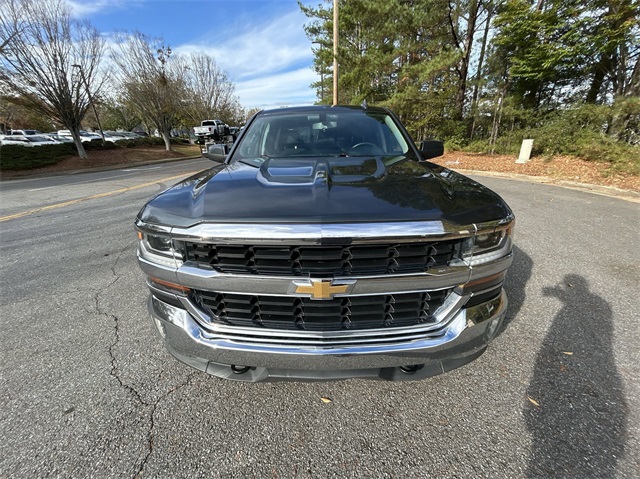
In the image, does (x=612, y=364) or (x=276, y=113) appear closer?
(x=612, y=364)

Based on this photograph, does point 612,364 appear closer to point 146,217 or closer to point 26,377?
point 146,217

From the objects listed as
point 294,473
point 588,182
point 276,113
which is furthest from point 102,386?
point 588,182

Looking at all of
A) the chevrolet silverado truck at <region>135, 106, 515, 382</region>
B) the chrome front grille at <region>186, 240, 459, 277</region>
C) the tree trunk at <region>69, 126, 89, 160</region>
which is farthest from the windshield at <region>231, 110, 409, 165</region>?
the tree trunk at <region>69, 126, 89, 160</region>

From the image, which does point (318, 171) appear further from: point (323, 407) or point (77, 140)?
point (77, 140)

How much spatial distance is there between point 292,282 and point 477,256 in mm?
903

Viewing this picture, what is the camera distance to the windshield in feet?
8.45

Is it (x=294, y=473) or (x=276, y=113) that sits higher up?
(x=276, y=113)

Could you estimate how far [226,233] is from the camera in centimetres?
134

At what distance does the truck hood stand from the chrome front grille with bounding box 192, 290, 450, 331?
383 mm

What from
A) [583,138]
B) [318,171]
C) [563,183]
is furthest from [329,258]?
[583,138]

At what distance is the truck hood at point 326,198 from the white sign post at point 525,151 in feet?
38.7

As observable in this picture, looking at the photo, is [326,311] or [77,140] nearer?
[326,311]

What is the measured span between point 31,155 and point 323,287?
2250 centimetres

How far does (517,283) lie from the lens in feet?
9.98
